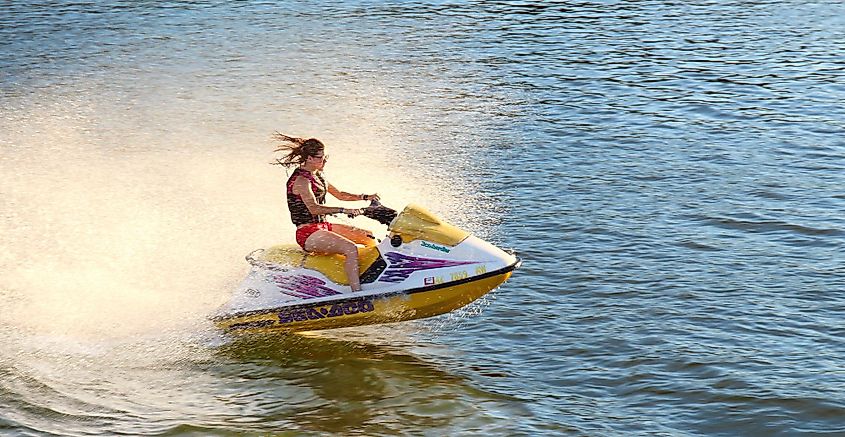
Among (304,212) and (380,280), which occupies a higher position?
(304,212)

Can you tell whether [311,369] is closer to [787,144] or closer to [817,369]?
[817,369]

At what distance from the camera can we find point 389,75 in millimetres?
23188

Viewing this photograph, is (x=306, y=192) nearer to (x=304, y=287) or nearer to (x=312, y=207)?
(x=312, y=207)

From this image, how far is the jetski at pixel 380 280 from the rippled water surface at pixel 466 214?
20.4 inches

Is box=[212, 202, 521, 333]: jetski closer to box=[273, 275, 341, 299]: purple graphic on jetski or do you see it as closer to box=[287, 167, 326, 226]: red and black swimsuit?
box=[273, 275, 341, 299]: purple graphic on jetski

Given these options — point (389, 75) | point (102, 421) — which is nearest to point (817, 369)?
point (102, 421)

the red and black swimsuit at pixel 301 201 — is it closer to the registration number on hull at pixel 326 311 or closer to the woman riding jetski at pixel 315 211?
the woman riding jetski at pixel 315 211

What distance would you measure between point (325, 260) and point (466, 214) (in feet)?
14.8

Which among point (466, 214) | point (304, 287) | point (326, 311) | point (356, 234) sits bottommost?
point (466, 214)

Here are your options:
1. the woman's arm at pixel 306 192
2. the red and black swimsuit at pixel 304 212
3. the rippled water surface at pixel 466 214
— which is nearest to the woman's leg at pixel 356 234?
the red and black swimsuit at pixel 304 212

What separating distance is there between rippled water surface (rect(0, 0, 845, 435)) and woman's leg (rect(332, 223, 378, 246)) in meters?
1.08

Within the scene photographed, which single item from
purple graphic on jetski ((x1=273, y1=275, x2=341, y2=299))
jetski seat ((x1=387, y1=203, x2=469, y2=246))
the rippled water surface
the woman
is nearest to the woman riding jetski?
the woman

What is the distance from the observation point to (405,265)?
10.5 metres

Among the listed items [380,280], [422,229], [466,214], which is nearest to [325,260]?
[380,280]
